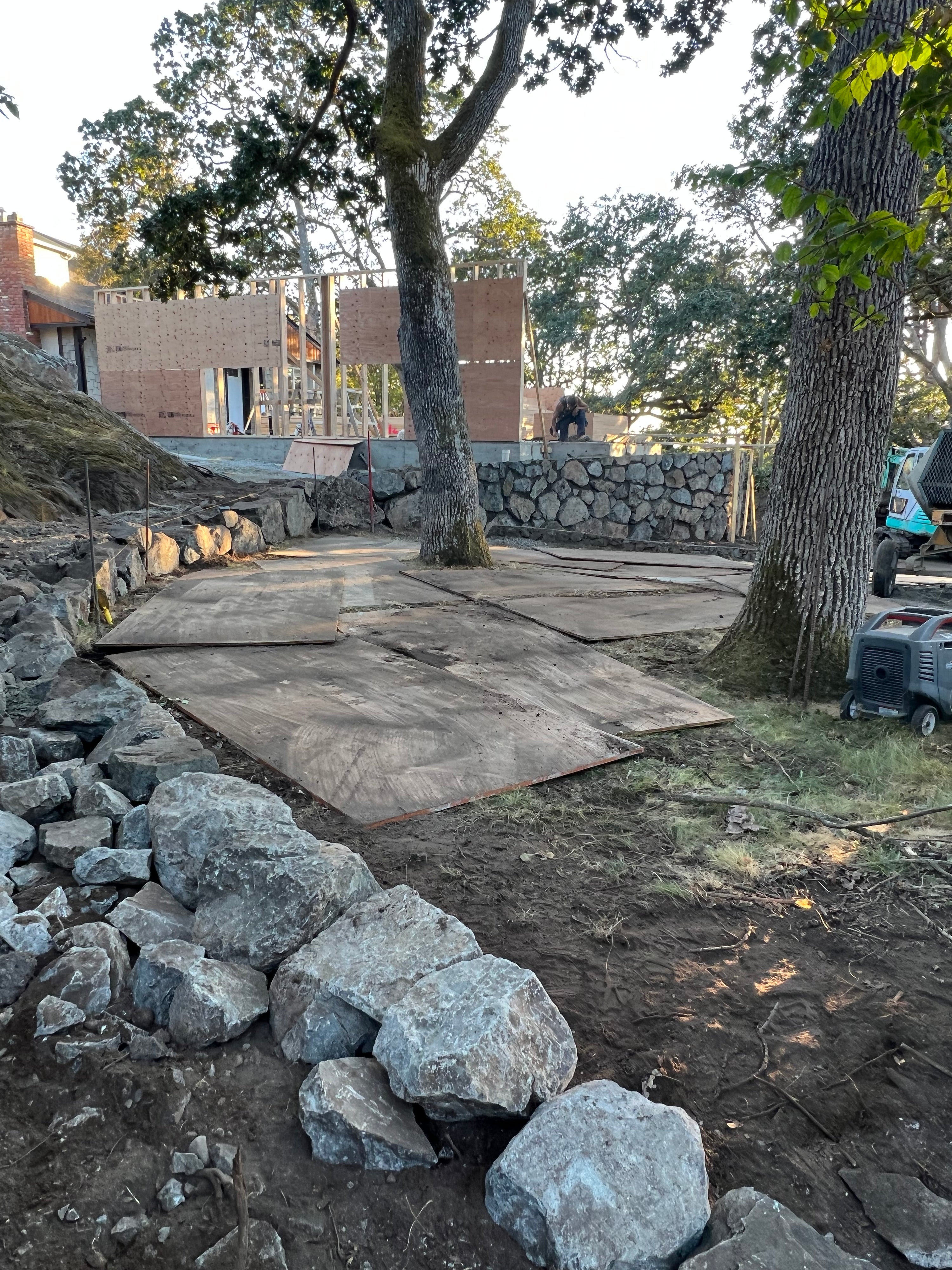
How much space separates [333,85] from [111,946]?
39.5 feet

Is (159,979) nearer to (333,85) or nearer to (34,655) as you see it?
(34,655)

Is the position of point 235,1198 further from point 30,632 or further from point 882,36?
point 30,632

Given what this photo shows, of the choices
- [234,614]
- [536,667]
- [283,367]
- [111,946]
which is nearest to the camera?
[111,946]

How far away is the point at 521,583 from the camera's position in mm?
8492

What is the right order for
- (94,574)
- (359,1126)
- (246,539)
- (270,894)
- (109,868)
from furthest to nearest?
(246,539) → (94,574) → (109,868) → (270,894) → (359,1126)

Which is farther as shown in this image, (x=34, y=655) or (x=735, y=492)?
(x=735, y=492)

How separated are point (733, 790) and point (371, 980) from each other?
2.13 meters

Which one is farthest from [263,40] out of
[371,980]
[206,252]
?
[371,980]

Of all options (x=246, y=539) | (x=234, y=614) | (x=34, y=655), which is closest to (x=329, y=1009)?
(x=34, y=655)

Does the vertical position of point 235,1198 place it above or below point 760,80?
below

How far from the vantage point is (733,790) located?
3.59m

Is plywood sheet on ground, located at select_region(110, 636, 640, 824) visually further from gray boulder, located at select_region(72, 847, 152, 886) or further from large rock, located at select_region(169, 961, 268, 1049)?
large rock, located at select_region(169, 961, 268, 1049)

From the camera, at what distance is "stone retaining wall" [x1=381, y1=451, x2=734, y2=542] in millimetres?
15016

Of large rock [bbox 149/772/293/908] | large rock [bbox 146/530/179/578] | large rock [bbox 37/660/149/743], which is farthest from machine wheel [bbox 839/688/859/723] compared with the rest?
large rock [bbox 146/530/179/578]
